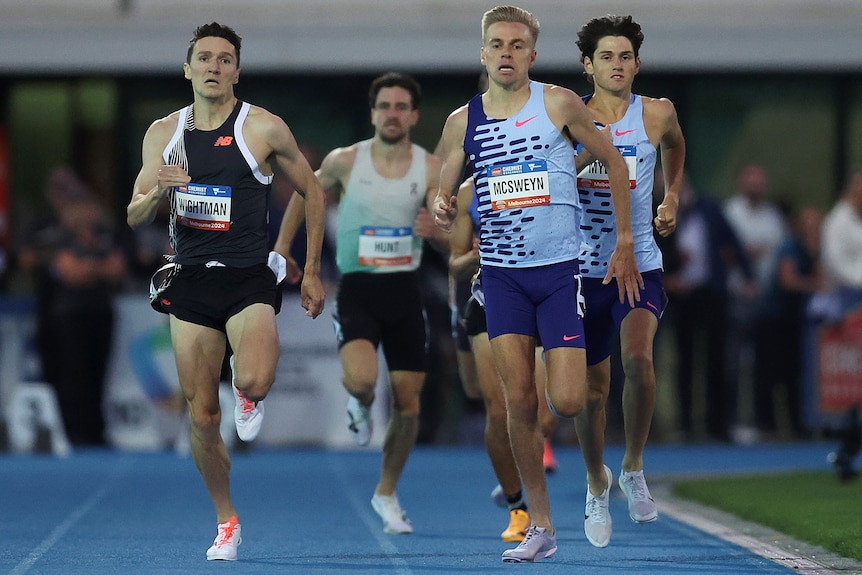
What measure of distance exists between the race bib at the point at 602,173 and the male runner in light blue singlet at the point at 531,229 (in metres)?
0.41

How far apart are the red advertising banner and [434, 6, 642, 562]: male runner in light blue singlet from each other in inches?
344

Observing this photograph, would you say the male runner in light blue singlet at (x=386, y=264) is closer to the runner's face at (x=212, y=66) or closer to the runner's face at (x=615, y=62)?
the runner's face at (x=615, y=62)

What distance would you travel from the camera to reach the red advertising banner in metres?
15.9

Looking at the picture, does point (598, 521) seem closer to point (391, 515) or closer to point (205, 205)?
point (391, 515)

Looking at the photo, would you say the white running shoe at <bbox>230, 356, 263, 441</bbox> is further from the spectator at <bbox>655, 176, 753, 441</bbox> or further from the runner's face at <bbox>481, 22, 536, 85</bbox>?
the spectator at <bbox>655, 176, 753, 441</bbox>

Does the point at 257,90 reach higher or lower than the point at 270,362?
higher

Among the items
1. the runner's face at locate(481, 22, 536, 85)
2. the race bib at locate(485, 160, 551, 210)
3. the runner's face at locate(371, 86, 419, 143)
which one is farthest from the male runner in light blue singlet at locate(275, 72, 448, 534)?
the runner's face at locate(481, 22, 536, 85)

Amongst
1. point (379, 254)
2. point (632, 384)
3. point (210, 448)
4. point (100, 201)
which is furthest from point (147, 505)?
point (100, 201)

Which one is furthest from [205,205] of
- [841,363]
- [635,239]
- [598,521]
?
[841,363]

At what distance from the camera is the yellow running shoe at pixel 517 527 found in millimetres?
8742

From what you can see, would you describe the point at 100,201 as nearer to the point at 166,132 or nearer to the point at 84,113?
the point at 84,113

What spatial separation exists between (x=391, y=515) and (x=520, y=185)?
2.48 m

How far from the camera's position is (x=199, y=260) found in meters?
7.87

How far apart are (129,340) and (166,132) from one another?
7686 mm
